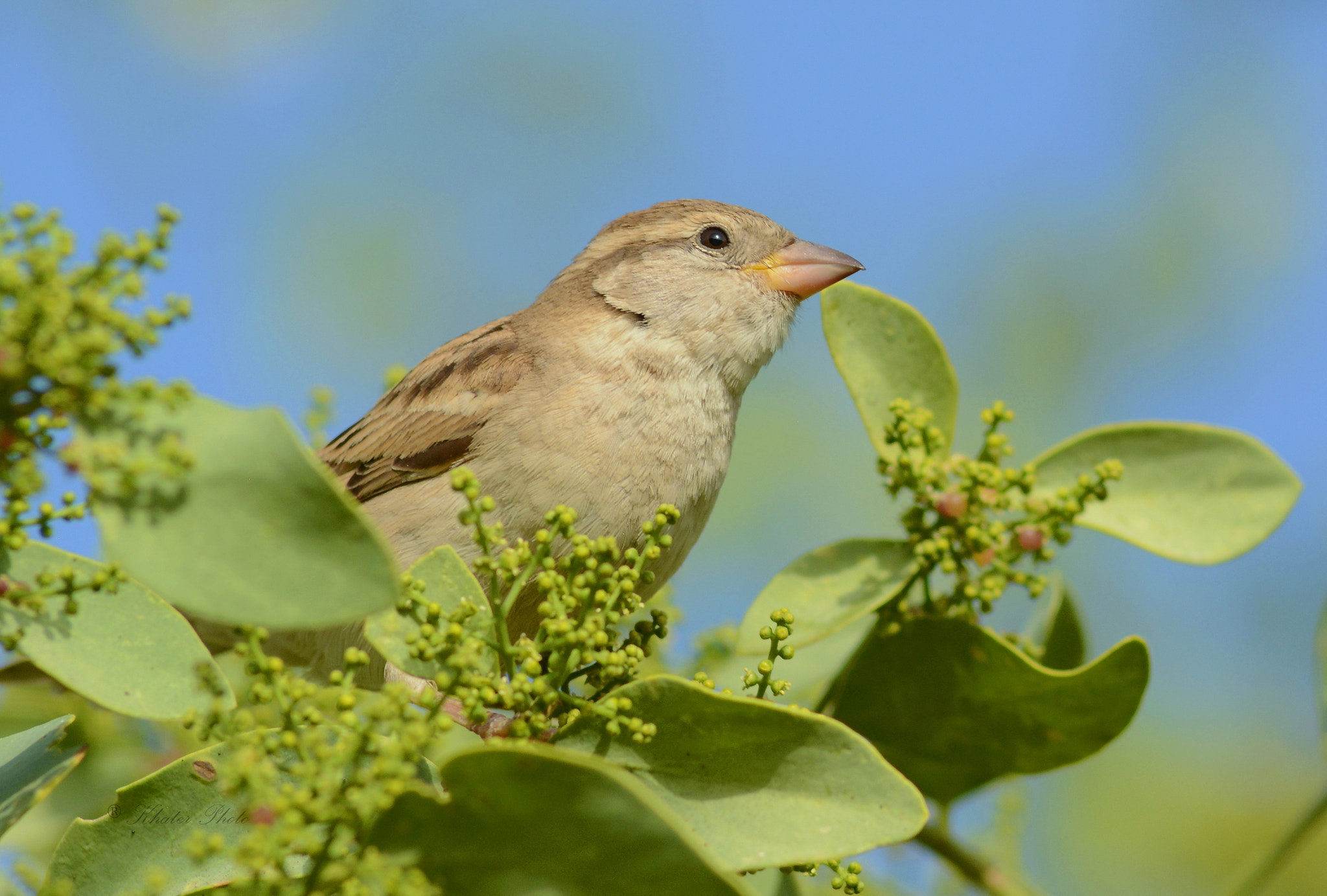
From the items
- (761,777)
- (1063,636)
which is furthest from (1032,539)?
(761,777)

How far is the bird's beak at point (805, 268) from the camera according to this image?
145 inches

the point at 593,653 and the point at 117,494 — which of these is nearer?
the point at 117,494

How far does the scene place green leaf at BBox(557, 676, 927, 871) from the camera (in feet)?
5.09

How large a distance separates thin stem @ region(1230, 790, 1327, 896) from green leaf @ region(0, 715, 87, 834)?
7.60 ft

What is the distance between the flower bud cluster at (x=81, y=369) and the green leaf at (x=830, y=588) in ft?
4.27

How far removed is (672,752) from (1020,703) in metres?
0.91

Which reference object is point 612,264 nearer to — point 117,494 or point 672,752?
point 672,752

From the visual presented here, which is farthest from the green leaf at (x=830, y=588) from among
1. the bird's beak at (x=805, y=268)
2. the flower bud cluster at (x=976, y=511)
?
the bird's beak at (x=805, y=268)

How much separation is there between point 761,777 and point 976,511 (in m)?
0.97

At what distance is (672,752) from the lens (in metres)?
1.68

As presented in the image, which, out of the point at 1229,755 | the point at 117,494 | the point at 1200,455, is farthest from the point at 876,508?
the point at 117,494

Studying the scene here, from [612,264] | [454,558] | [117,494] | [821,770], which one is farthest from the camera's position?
[612,264]

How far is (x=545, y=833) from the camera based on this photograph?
1.44m

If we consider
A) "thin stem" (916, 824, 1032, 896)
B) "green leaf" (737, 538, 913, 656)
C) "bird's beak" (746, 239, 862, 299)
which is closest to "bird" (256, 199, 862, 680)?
"bird's beak" (746, 239, 862, 299)
